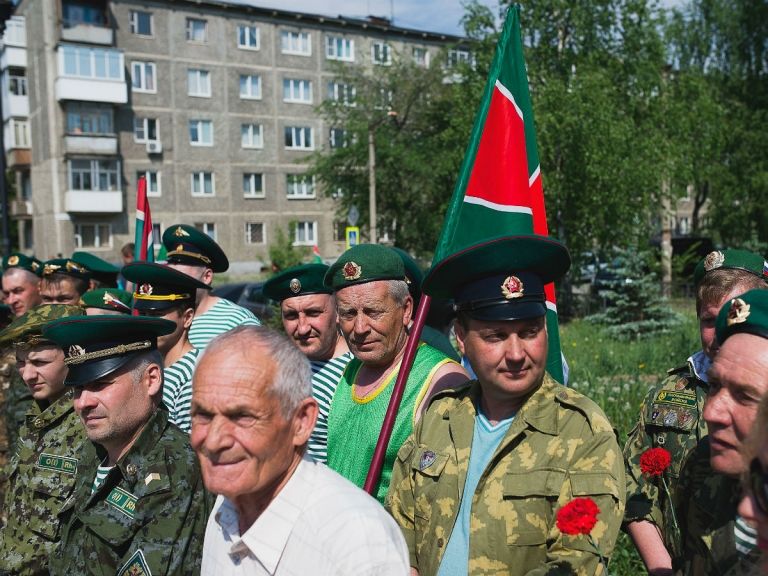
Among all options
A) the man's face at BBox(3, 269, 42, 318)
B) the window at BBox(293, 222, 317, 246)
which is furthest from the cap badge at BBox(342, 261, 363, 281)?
the window at BBox(293, 222, 317, 246)

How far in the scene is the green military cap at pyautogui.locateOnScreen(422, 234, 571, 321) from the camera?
231 centimetres

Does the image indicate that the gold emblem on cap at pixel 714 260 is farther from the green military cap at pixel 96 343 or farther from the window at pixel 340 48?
the window at pixel 340 48

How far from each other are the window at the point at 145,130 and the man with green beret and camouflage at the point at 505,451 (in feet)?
131

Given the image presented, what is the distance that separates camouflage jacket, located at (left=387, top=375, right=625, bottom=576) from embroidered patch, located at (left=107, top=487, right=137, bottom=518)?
916mm

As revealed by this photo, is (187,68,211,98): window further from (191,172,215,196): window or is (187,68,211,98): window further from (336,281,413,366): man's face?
(336,281,413,366): man's face

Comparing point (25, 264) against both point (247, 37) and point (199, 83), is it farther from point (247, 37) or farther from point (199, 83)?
point (247, 37)

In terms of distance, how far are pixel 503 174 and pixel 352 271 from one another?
2.76 feet

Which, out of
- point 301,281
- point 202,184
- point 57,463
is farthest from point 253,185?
point 57,463

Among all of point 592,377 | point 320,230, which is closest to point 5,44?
point 320,230

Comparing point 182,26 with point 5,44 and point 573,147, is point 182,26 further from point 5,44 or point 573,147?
point 573,147

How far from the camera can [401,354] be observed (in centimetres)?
324

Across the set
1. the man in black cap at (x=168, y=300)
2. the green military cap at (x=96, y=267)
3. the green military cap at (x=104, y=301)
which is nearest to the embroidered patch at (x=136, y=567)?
the man in black cap at (x=168, y=300)

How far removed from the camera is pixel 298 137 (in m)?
43.0

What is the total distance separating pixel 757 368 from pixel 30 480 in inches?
118
